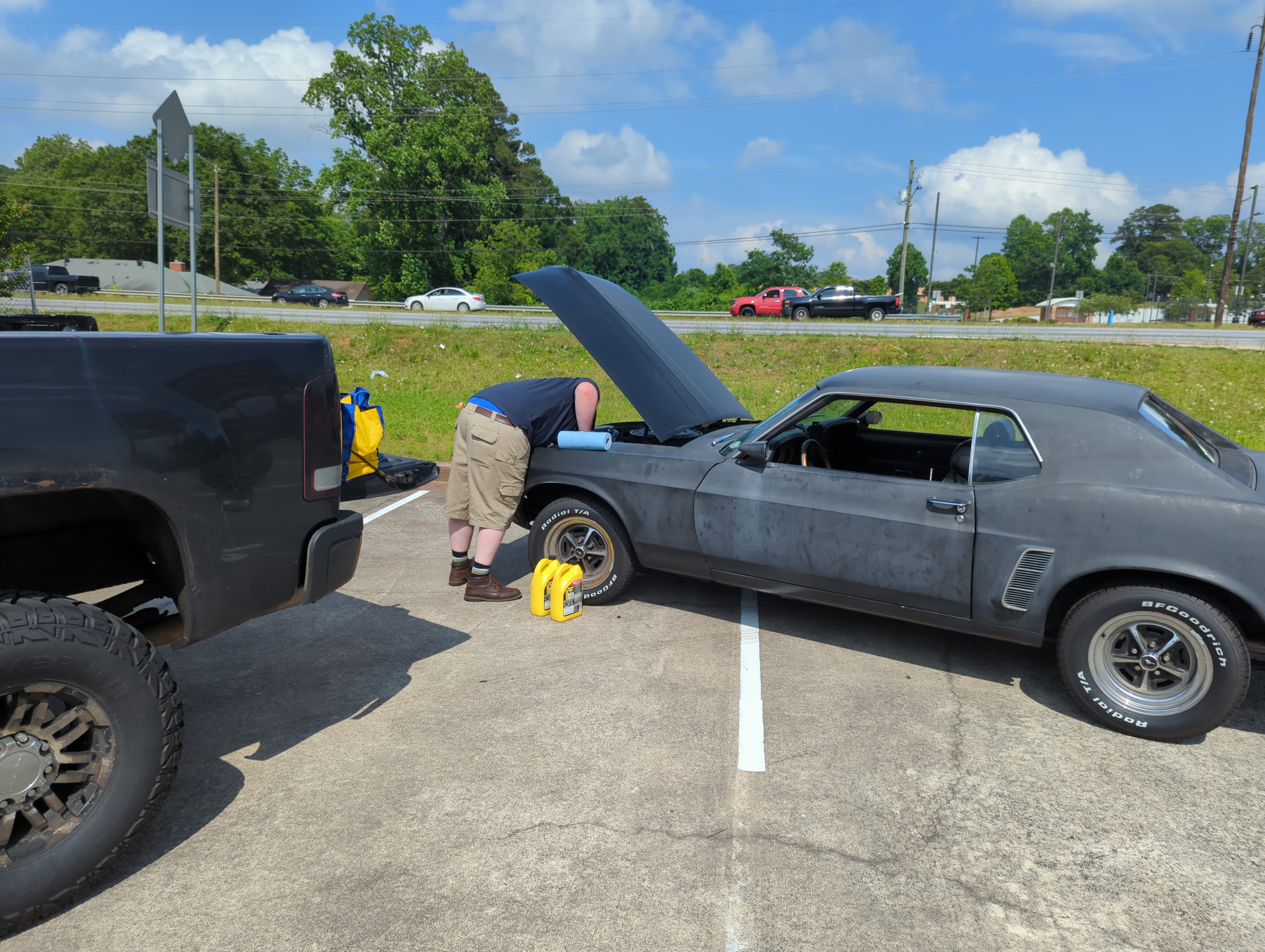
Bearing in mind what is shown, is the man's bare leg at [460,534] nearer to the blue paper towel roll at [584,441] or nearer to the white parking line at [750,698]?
the blue paper towel roll at [584,441]

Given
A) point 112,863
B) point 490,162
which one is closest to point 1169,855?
point 112,863

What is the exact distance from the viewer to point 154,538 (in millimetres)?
2908

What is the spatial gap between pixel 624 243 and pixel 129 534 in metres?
91.3

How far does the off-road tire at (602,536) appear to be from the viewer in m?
5.13

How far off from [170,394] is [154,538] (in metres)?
0.61

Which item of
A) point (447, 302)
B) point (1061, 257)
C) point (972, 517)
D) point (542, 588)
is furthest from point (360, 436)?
point (1061, 257)

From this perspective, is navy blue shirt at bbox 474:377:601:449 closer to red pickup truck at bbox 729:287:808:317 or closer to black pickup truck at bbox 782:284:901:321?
black pickup truck at bbox 782:284:901:321

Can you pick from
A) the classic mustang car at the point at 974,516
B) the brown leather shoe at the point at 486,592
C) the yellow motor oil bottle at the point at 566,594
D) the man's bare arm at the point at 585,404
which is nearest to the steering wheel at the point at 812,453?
the classic mustang car at the point at 974,516

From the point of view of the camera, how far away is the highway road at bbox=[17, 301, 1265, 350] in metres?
19.9

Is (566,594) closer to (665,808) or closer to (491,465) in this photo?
(491,465)

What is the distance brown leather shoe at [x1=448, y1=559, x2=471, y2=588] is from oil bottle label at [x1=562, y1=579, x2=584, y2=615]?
937mm

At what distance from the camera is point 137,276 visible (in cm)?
6066

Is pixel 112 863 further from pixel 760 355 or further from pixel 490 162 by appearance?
pixel 490 162

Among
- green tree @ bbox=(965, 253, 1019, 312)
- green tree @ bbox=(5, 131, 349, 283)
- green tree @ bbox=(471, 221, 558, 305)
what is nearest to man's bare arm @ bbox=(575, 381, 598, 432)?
green tree @ bbox=(471, 221, 558, 305)
